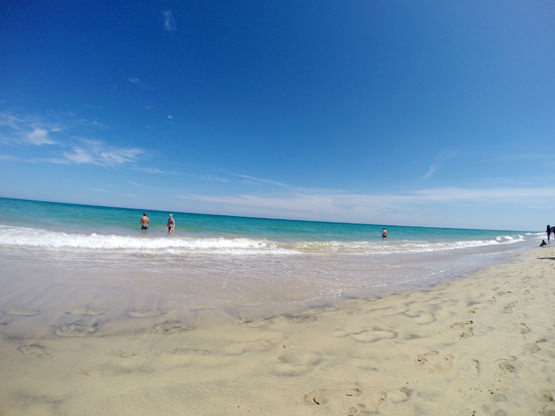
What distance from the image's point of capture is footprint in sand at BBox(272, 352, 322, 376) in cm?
255

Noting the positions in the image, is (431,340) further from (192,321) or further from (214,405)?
(192,321)

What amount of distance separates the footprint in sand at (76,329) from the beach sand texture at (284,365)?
0.04 feet

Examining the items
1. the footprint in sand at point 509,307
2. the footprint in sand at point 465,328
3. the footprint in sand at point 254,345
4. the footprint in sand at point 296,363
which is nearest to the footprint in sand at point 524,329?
the footprint in sand at point 465,328

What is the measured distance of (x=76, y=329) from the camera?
11.3ft

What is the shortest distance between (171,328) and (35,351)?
1534 millimetres

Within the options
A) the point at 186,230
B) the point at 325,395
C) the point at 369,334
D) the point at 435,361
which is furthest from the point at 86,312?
the point at 186,230

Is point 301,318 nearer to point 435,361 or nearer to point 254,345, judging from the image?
point 254,345

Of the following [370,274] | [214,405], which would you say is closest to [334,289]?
[370,274]

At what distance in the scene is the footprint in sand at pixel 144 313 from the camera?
4016mm

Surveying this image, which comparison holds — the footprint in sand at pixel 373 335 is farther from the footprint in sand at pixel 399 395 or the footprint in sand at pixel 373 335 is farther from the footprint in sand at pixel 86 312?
the footprint in sand at pixel 86 312

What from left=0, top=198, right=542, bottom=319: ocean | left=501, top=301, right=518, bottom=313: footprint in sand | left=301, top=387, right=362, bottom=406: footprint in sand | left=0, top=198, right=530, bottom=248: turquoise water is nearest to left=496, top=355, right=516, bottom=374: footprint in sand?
left=301, top=387, right=362, bottom=406: footprint in sand

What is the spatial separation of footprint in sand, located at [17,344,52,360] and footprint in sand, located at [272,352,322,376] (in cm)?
274

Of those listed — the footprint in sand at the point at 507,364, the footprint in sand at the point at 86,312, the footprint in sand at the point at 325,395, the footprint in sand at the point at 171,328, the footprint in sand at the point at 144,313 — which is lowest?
the footprint in sand at the point at 144,313

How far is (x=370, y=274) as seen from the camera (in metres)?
8.02
